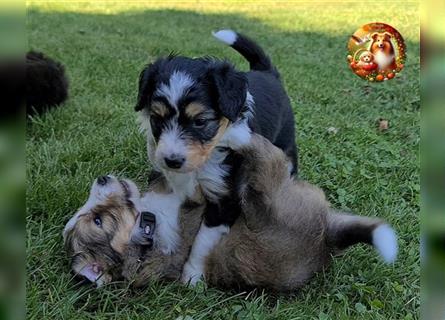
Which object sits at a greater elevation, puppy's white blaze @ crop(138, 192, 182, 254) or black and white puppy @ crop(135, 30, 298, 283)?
black and white puppy @ crop(135, 30, 298, 283)

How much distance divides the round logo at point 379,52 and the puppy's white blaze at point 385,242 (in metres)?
0.81

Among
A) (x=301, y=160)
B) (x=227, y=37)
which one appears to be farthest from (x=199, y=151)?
(x=301, y=160)

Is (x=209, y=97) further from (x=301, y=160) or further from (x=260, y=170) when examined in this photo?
(x=301, y=160)

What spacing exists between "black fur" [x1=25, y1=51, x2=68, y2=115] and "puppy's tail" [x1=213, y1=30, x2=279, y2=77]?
1705 mm

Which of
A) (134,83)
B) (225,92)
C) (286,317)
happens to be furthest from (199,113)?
(134,83)

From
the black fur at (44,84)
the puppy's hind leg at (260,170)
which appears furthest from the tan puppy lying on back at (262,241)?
the black fur at (44,84)

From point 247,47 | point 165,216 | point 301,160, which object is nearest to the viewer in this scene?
point 165,216

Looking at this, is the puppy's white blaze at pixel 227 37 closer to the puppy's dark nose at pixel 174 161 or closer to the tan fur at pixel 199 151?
the tan fur at pixel 199 151

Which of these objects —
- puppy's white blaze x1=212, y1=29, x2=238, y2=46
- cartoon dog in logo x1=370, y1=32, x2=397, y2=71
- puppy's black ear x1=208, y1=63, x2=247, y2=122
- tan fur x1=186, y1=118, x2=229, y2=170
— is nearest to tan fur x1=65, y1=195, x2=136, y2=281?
tan fur x1=186, y1=118, x2=229, y2=170

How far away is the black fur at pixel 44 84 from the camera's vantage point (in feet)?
15.1

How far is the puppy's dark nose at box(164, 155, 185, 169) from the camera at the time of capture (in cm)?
269

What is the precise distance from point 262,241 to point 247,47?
1749 mm

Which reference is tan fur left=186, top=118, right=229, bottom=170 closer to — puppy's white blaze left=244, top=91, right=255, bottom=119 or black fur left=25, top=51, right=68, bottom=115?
puppy's white blaze left=244, top=91, right=255, bottom=119

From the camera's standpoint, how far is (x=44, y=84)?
4.78m
